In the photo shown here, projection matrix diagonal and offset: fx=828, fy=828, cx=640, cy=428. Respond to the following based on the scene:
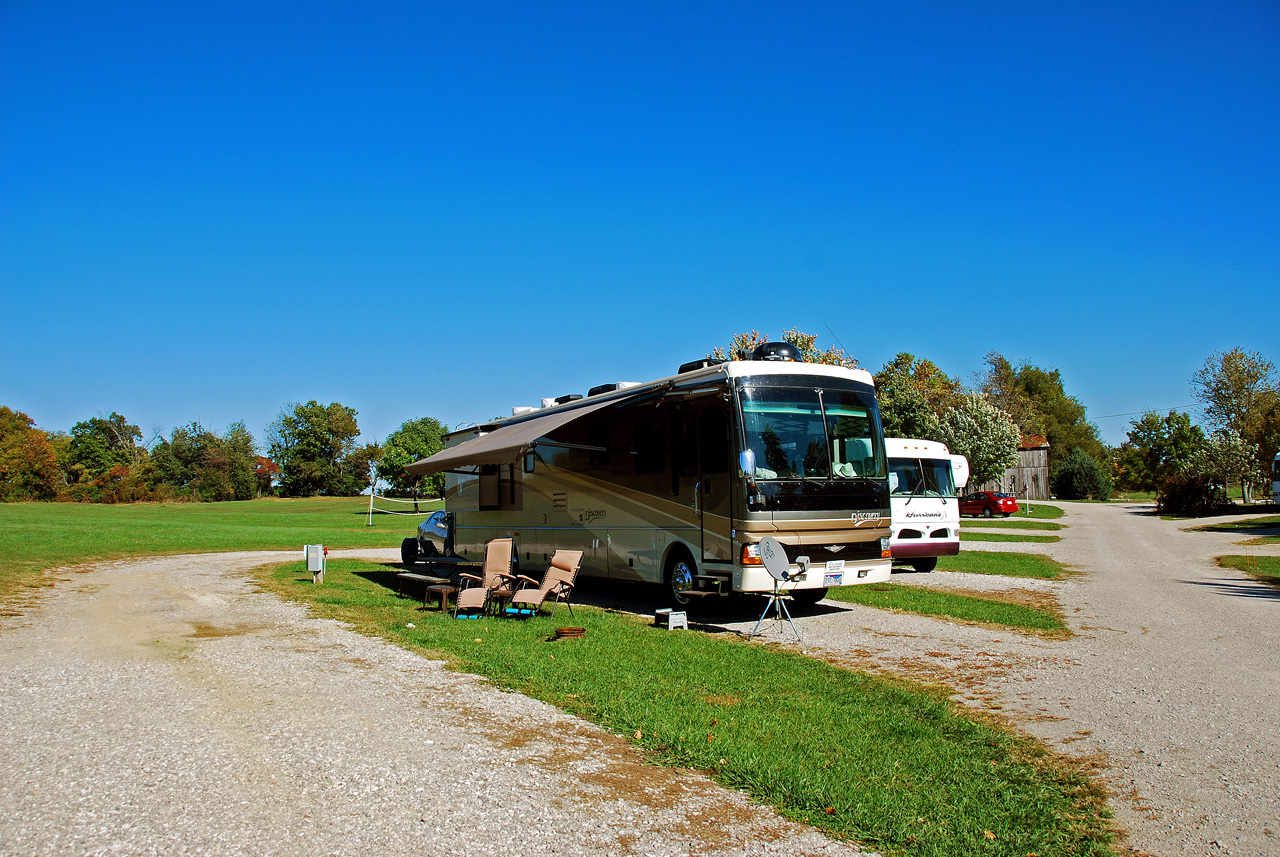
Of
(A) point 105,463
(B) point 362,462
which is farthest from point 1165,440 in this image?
(A) point 105,463

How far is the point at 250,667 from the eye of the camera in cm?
765

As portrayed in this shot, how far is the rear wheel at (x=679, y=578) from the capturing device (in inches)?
437

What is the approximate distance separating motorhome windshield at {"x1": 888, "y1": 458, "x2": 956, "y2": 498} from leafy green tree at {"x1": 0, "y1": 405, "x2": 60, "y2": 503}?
77.5 metres

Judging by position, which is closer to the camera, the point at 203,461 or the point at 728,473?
the point at 728,473

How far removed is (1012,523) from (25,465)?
253ft

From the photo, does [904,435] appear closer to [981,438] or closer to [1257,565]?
[981,438]

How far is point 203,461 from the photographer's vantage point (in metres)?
86.4

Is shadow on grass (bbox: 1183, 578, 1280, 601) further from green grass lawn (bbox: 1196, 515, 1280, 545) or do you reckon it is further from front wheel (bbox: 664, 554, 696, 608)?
green grass lawn (bbox: 1196, 515, 1280, 545)

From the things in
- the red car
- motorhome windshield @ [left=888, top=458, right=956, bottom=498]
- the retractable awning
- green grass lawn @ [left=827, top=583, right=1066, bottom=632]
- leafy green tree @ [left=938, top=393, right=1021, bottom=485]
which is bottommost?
green grass lawn @ [left=827, top=583, right=1066, bottom=632]

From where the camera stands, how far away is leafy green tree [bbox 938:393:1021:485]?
42.8 m

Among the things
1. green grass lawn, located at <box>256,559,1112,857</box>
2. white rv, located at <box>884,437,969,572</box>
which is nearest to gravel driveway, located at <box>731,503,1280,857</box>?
green grass lawn, located at <box>256,559,1112,857</box>

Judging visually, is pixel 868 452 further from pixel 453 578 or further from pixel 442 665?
pixel 453 578

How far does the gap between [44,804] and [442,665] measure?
379 centimetres

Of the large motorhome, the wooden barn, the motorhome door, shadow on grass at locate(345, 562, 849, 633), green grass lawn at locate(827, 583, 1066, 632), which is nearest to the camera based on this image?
the large motorhome
